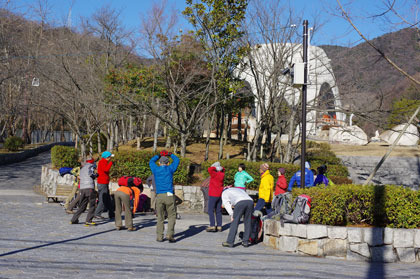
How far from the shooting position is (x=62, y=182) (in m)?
17.4

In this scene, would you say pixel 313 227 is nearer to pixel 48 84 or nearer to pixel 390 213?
pixel 390 213

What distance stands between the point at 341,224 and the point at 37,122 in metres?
51.3

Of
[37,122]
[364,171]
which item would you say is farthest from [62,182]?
[37,122]

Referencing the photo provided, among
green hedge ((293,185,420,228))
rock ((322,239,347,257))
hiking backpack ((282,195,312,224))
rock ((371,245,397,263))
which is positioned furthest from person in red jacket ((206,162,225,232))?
rock ((371,245,397,263))

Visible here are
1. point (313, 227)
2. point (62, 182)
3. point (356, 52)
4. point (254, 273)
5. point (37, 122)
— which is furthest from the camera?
point (37, 122)

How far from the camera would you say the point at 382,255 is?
8.27 meters

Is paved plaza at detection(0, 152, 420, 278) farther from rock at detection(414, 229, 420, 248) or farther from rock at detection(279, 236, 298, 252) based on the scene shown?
rock at detection(414, 229, 420, 248)

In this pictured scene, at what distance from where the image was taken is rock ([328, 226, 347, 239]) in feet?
27.3

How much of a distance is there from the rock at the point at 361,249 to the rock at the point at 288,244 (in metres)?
1.04

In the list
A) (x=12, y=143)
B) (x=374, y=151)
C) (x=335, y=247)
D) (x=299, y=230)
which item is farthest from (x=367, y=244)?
(x=12, y=143)

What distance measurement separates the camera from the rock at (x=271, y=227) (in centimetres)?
903

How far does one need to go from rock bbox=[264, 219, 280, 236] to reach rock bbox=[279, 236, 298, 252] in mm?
225

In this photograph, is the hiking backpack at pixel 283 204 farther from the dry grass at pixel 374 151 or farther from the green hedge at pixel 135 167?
the dry grass at pixel 374 151

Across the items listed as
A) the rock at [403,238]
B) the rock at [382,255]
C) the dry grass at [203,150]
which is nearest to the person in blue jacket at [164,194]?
the rock at [382,255]
